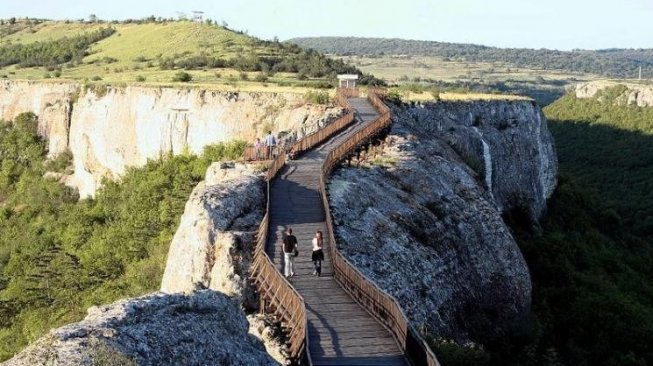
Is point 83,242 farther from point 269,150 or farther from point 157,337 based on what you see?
point 157,337

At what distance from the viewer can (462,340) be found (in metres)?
23.8

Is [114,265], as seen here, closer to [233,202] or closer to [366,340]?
[233,202]

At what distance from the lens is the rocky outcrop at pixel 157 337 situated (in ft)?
38.1

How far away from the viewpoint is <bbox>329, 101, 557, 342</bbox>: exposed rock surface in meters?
24.1

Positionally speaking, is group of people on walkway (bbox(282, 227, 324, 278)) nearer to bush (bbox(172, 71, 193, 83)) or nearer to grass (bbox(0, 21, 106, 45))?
bush (bbox(172, 71, 193, 83))

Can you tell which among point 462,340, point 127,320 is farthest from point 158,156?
point 127,320

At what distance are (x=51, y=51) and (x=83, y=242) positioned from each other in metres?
54.4

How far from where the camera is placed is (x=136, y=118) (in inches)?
2186

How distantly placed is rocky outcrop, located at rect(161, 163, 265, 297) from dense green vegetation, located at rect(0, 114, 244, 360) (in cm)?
847

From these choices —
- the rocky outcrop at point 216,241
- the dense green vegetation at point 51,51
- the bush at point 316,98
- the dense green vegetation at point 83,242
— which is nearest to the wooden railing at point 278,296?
A: the rocky outcrop at point 216,241

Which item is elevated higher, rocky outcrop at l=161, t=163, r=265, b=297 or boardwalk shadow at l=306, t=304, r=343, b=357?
rocky outcrop at l=161, t=163, r=265, b=297

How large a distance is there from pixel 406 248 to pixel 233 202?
524 centimetres

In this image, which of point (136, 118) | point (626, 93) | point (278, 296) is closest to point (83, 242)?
point (136, 118)

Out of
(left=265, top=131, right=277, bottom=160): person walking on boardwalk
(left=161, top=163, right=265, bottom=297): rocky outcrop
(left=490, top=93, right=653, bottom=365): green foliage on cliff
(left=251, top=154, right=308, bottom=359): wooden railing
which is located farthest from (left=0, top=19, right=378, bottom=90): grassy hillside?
(left=251, top=154, right=308, bottom=359): wooden railing
